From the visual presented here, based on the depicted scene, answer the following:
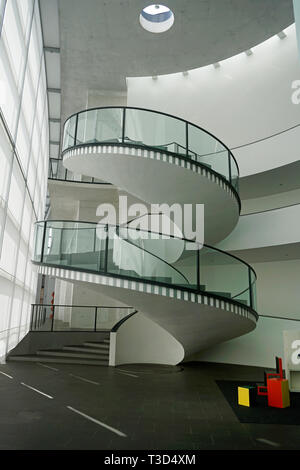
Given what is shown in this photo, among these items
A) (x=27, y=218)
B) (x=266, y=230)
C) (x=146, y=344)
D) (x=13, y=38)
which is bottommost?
(x=146, y=344)

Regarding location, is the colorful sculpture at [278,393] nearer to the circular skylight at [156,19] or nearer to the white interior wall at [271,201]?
the white interior wall at [271,201]

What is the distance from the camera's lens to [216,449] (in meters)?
3.36

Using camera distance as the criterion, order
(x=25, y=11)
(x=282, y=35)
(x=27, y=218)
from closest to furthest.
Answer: (x=25, y=11), (x=27, y=218), (x=282, y=35)

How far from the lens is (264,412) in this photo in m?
5.01

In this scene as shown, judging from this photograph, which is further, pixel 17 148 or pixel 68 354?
pixel 68 354

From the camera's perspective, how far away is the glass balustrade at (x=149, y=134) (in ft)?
26.8

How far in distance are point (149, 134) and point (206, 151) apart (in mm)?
1512

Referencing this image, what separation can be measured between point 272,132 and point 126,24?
6271 mm

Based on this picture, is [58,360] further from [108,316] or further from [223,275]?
[223,275]

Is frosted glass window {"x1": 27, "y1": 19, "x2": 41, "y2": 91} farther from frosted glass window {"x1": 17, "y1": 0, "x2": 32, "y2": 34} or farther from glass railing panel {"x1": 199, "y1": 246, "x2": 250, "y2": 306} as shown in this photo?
glass railing panel {"x1": 199, "y1": 246, "x2": 250, "y2": 306}

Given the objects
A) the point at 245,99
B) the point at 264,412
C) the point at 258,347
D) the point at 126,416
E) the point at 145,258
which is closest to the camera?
the point at 126,416

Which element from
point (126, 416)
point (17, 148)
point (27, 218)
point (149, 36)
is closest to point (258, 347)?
point (126, 416)

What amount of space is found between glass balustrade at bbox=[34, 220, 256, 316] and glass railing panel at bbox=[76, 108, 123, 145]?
6.88 ft

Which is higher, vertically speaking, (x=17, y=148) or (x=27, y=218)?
(x=17, y=148)
